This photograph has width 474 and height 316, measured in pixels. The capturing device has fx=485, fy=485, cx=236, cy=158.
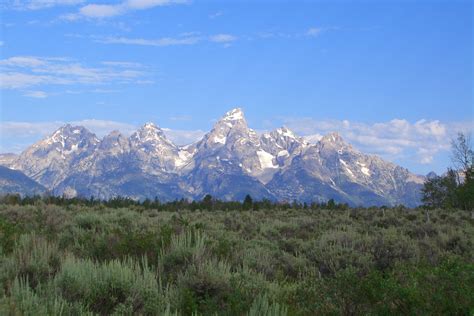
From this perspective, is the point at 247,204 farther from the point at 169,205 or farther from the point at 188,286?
the point at 188,286

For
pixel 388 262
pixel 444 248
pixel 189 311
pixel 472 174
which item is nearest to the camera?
pixel 189 311

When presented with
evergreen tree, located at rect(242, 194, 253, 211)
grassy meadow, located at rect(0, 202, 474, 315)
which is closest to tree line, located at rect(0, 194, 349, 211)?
evergreen tree, located at rect(242, 194, 253, 211)

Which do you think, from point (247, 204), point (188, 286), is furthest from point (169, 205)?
point (188, 286)

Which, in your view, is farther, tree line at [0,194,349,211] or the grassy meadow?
tree line at [0,194,349,211]

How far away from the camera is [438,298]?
257 inches

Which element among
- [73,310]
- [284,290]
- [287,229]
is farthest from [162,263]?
[287,229]

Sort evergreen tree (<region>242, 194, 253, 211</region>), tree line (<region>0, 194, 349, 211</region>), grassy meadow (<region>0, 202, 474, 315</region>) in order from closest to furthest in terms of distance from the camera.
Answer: grassy meadow (<region>0, 202, 474, 315</region>) < tree line (<region>0, 194, 349, 211</region>) < evergreen tree (<region>242, 194, 253, 211</region>)

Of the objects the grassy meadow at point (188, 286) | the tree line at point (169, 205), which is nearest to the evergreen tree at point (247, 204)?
the tree line at point (169, 205)

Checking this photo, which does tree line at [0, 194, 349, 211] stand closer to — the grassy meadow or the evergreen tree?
the evergreen tree

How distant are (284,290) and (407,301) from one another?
1950 millimetres

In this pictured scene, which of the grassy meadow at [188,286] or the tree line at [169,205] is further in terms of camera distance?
the tree line at [169,205]

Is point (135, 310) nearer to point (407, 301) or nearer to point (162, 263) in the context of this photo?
point (162, 263)

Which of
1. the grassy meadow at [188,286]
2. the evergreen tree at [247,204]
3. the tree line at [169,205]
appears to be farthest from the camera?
the evergreen tree at [247,204]

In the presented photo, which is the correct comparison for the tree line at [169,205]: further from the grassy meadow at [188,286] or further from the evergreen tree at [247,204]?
the grassy meadow at [188,286]
